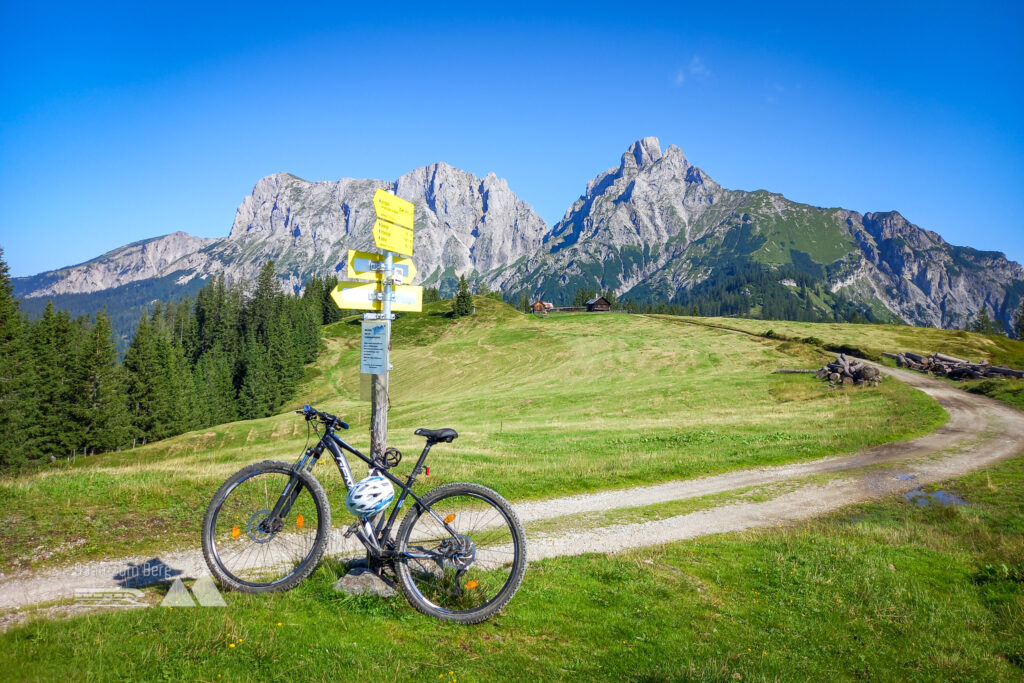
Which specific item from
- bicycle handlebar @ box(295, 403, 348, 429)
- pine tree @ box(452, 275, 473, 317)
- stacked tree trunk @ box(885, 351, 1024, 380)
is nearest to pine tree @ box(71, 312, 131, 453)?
bicycle handlebar @ box(295, 403, 348, 429)

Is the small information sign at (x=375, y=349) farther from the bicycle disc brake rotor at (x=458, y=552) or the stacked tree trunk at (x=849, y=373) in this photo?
the stacked tree trunk at (x=849, y=373)

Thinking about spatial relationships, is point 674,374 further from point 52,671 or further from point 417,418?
point 52,671

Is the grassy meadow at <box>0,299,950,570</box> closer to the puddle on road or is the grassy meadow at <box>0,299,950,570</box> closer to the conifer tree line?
the puddle on road

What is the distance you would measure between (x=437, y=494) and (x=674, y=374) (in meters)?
54.7

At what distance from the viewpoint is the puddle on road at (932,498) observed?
52.9 feet

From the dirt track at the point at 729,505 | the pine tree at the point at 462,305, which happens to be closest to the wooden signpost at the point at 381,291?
the dirt track at the point at 729,505

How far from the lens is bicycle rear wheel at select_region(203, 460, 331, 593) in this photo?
6793mm

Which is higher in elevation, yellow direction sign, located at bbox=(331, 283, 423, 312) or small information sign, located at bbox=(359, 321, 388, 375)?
yellow direction sign, located at bbox=(331, 283, 423, 312)

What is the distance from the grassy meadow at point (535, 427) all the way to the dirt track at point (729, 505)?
0.89m

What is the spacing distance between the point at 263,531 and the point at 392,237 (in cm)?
510

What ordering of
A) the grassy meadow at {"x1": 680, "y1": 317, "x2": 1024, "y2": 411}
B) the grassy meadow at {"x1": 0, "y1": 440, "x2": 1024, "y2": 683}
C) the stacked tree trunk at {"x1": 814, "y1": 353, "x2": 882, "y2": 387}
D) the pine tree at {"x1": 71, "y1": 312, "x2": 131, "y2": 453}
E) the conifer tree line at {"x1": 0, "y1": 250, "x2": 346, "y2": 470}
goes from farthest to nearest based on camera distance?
the grassy meadow at {"x1": 680, "y1": 317, "x2": 1024, "y2": 411}, the pine tree at {"x1": 71, "y1": 312, "x2": 131, "y2": 453}, the conifer tree line at {"x1": 0, "y1": 250, "x2": 346, "y2": 470}, the stacked tree trunk at {"x1": 814, "y1": 353, "x2": 882, "y2": 387}, the grassy meadow at {"x1": 0, "y1": 440, "x2": 1024, "y2": 683}

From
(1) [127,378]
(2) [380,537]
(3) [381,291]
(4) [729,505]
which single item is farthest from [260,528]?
(1) [127,378]

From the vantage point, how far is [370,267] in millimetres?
8789

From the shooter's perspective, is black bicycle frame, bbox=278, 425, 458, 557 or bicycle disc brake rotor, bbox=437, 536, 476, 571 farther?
black bicycle frame, bbox=278, 425, 458, 557
